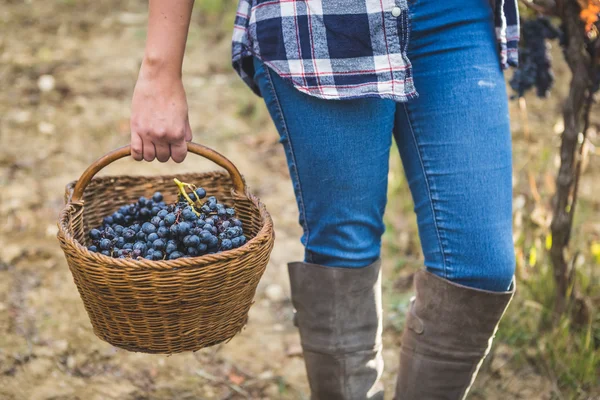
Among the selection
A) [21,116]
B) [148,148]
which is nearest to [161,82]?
[148,148]

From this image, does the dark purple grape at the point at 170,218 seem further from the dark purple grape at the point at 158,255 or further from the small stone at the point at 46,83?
the small stone at the point at 46,83

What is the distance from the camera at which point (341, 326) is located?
1408mm

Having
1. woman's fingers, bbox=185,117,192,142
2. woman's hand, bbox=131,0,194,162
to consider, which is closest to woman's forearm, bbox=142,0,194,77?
woman's hand, bbox=131,0,194,162

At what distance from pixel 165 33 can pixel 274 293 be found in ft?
4.58

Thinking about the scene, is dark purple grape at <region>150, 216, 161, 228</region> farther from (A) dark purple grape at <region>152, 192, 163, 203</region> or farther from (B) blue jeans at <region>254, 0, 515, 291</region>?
(B) blue jeans at <region>254, 0, 515, 291</region>

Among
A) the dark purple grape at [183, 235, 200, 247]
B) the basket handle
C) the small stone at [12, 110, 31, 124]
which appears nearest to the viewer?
the dark purple grape at [183, 235, 200, 247]

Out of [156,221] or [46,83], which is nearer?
[156,221]

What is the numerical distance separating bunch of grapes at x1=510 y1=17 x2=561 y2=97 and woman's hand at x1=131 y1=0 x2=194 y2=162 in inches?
40.7

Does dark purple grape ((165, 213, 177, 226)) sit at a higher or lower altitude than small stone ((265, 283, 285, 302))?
higher

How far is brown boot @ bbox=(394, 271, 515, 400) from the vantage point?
4.26 feet

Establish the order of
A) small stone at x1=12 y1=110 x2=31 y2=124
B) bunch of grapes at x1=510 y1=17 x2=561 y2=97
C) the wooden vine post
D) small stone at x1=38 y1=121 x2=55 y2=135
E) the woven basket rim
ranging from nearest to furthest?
the woven basket rim
the wooden vine post
bunch of grapes at x1=510 y1=17 x2=561 y2=97
small stone at x1=38 y1=121 x2=55 y2=135
small stone at x1=12 y1=110 x2=31 y2=124

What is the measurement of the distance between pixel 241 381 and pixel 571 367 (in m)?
1.00

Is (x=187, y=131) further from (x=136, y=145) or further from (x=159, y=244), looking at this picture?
(x=159, y=244)

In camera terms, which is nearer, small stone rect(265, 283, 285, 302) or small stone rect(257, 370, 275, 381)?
small stone rect(257, 370, 275, 381)
